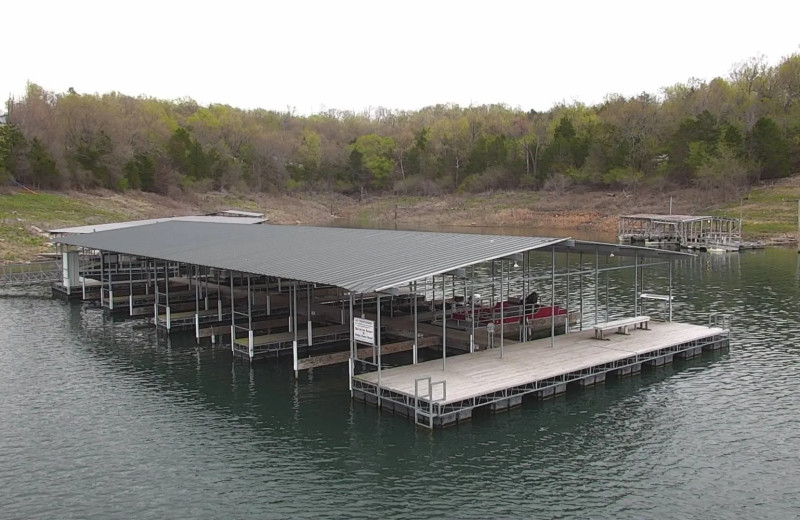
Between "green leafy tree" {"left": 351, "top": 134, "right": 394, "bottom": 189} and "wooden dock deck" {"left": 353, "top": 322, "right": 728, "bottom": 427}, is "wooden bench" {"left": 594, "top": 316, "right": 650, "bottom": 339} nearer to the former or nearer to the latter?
"wooden dock deck" {"left": 353, "top": 322, "right": 728, "bottom": 427}

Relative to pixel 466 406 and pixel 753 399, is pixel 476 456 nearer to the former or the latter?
pixel 466 406

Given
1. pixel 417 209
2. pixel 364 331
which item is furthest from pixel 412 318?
pixel 417 209

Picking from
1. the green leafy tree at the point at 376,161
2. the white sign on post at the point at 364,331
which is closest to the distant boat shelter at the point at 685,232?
the white sign on post at the point at 364,331

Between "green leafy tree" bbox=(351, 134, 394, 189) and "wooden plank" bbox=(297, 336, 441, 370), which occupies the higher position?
"green leafy tree" bbox=(351, 134, 394, 189)

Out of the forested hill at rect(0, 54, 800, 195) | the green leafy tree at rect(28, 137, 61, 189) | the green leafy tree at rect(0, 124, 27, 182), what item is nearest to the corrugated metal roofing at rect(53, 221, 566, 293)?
the green leafy tree at rect(0, 124, 27, 182)

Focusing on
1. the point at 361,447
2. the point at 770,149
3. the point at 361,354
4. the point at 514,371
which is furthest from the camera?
the point at 770,149

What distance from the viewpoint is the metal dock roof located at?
2153 cm

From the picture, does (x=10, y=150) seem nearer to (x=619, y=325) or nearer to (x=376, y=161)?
(x=376, y=161)

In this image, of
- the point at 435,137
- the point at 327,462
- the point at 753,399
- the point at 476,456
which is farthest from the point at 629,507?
the point at 435,137

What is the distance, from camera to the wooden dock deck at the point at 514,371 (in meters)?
19.1

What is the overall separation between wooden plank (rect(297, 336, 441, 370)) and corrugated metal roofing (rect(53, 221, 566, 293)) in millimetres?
3411

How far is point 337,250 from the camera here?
2736cm

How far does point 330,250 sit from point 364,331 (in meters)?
7.57

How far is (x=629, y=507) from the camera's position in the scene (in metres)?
14.4
